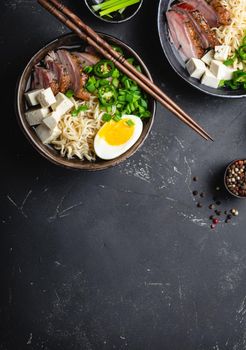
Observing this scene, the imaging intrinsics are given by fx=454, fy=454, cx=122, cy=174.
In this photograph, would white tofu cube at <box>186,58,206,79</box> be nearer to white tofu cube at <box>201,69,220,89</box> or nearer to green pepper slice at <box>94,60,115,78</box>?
white tofu cube at <box>201,69,220,89</box>

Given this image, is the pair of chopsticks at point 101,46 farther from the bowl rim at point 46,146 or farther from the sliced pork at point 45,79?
the sliced pork at point 45,79

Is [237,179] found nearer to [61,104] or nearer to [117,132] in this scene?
[117,132]

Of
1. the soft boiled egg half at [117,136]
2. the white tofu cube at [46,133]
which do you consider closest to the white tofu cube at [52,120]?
the white tofu cube at [46,133]

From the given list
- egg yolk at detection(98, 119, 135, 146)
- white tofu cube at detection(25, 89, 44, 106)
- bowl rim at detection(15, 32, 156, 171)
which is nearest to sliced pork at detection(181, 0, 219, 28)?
bowl rim at detection(15, 32, 156, 171)

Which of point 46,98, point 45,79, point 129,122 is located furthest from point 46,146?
point 129,122

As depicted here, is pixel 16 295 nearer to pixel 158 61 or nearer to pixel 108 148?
pixel 108 148

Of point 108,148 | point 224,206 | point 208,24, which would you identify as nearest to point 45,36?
point 108,148
